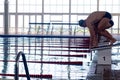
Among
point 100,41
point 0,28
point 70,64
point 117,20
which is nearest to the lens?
point 100,41

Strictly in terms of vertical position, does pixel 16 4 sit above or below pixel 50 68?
above

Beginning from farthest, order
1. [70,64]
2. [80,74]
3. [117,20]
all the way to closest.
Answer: [117,20]
[70,64]
[80,74]

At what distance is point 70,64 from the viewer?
809 cm

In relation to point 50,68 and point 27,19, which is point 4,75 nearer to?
point 50,68

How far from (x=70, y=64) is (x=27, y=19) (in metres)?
19.8

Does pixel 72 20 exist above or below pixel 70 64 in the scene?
above

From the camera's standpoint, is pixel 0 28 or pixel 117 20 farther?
pixel 0 28

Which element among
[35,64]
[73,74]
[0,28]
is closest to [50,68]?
[35,64]

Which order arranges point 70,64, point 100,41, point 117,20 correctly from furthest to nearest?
point 117,20 < point 70,64 < point 100,41

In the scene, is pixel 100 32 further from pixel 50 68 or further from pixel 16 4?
pixel 16 4

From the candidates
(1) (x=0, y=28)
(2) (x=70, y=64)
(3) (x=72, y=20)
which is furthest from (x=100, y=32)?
(1) (x=0, y=28)

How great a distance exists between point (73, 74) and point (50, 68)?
1158 mm

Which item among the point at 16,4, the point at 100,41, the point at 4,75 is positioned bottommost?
the point at 4,75

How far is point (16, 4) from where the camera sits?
89.5ft
